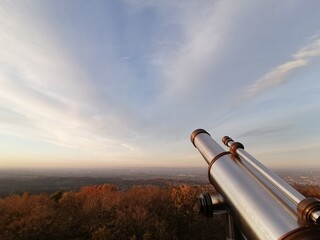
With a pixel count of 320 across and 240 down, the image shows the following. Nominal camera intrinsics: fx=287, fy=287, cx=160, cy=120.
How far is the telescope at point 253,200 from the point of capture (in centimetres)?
168

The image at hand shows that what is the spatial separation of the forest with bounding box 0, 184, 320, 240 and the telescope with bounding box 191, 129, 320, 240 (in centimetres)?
1072

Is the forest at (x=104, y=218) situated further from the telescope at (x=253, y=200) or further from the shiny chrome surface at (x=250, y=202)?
the shiny chrome surface at (x=250, y=202)

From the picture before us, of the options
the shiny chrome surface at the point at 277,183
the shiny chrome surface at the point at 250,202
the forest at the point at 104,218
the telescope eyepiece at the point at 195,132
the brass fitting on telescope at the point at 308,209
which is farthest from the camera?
the forest at the point at 104,218

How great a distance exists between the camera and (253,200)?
2.23 meters

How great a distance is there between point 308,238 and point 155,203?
18.1m

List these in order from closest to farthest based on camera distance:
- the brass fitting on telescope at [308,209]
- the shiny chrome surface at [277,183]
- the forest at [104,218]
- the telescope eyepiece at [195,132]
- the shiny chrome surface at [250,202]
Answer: the brass fitting on telescope at [308,209] → the shiny chrome surface at [250,202] → the shiny chrome surface at [277,183] → the telescope eyepiece at [195,132] → the forest at [104,218]

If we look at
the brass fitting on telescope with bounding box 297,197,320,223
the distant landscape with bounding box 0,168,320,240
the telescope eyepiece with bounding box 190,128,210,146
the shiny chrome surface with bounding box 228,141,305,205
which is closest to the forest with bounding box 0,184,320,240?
the distant landscape with bounding box 0,168,320,240

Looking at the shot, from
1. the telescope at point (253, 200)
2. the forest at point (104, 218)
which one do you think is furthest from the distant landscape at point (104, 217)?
the telescope at point (253, 200)

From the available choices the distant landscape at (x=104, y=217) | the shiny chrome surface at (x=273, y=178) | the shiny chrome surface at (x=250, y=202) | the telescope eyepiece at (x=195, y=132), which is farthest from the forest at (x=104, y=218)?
the shiny chrome surface at (x=273, y=178)

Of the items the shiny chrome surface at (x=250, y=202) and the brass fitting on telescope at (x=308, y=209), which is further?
the shiny chrome surface at (x=250, y=202)

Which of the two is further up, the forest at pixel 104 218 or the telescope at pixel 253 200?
the telescope at pixel 253 200

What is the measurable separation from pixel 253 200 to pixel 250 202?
0.03 meters

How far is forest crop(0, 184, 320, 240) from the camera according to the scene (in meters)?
13.2

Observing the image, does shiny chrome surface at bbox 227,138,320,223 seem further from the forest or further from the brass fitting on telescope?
the forest
